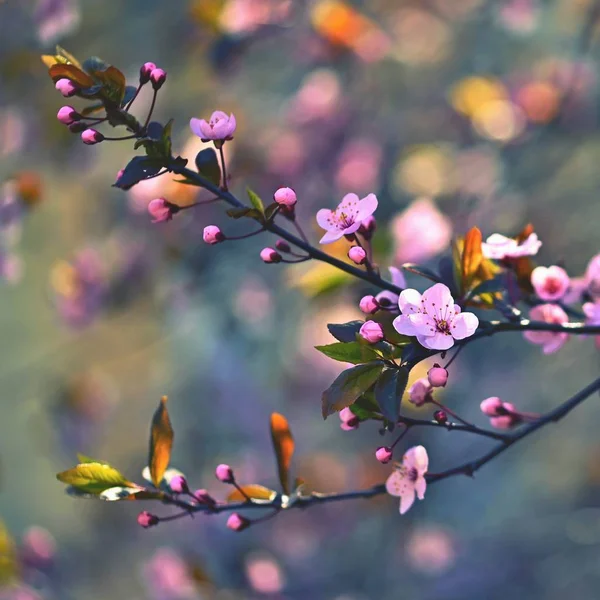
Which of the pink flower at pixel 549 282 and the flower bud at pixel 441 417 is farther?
the pink flower at pixel 549 282

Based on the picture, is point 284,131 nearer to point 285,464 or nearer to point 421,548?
point 421,548

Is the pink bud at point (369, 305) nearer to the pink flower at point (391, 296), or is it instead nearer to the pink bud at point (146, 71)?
the pink flower at point (391, 296)

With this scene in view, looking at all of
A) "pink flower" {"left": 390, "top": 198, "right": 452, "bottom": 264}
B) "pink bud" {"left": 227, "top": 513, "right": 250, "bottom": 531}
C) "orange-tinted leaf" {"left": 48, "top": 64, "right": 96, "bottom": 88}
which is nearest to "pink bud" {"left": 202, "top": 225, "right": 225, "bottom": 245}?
"orange-tinted leaf" {"left": 48, "top": 64, "right": 96, "bottom": 88}

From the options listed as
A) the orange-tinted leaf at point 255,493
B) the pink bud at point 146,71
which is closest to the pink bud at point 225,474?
the orange-tinted leaf at point 255,493

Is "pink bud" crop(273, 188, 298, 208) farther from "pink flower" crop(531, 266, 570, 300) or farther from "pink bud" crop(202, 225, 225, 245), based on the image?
"pink flower" crop(531, 266, 570, 300)

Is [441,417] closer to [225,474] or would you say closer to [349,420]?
[349,420]
